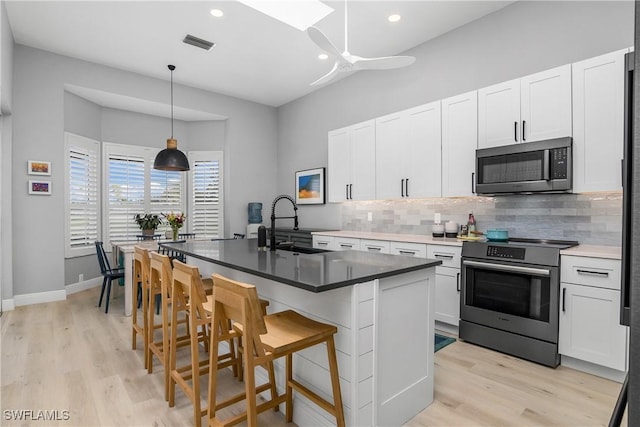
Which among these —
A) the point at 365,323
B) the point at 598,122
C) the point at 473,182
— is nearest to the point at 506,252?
the point at 473,182

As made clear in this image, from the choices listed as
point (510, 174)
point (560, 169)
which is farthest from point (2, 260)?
point (560, 169)

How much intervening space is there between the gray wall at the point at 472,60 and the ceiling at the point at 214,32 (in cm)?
24

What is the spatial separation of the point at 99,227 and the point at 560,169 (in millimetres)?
6462

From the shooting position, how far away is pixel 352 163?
4832mm

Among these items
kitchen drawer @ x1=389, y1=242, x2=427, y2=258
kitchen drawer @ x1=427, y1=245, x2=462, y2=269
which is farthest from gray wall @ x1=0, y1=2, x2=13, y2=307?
kitchen drawer @ x1=427, y1=245, x2=462, y2=269

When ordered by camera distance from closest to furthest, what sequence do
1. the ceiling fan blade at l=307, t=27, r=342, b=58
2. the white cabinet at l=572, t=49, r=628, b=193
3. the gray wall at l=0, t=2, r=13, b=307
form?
the ceiling fan blade at l=307, t=27, r=342, b=58 < the white cabinet at l=572, t=49, r=628, b=193 < the gray wall at l=0, t=2, r=13, b=307

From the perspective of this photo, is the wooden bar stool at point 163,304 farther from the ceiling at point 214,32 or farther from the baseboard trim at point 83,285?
the baseboard trim at point 83,285

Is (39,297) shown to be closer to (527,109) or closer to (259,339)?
(259,339)

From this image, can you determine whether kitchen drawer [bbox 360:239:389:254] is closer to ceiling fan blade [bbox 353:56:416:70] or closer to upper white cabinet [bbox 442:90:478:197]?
upper white cabinet [bbox 442:90:478:197]

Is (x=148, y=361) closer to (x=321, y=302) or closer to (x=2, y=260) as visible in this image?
(x=321, y=302)

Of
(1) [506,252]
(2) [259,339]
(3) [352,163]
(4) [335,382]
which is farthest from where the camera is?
(3) [352,163]

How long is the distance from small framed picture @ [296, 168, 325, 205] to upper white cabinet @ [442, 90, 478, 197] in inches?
97.8

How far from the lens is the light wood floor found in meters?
2.06

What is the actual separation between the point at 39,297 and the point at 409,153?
5.22 m
